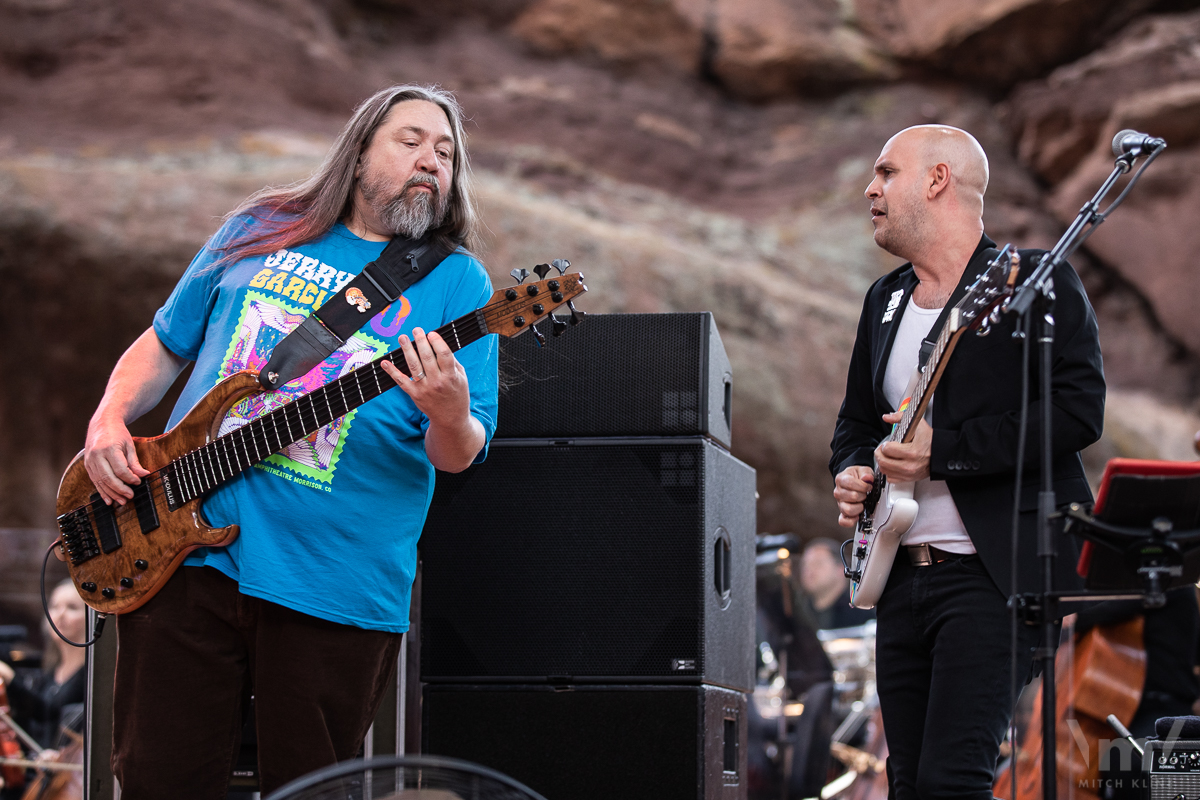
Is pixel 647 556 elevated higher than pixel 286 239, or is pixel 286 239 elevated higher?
pixel 286 239

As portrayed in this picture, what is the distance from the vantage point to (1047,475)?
2289mm

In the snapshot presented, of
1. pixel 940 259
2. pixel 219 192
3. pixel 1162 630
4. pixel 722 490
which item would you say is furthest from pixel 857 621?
pixel 219 192

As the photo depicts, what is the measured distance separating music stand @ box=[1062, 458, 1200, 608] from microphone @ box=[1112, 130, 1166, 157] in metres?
0.67

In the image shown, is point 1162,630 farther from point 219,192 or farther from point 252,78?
point 252,78

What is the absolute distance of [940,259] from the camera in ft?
9.61

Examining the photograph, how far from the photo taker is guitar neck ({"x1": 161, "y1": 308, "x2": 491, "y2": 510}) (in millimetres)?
2629

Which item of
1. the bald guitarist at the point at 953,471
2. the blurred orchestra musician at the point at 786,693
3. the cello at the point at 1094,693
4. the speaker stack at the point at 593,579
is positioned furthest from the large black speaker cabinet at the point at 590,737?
the blurred orchestra musician at the point at 786,693

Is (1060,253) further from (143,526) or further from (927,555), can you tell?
(143,526)

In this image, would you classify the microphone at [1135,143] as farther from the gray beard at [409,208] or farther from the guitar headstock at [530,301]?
the gray beard at [409,208]

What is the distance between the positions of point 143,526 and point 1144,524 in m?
2.12

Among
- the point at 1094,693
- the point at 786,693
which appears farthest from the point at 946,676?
the point at 786,693

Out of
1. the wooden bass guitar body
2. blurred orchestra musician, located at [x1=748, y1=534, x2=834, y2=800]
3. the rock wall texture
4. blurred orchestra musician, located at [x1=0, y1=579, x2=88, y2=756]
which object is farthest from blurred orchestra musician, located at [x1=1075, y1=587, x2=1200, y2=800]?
the rock wall texture

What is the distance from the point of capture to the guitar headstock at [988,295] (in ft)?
8.10

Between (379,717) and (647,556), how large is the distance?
887mm
